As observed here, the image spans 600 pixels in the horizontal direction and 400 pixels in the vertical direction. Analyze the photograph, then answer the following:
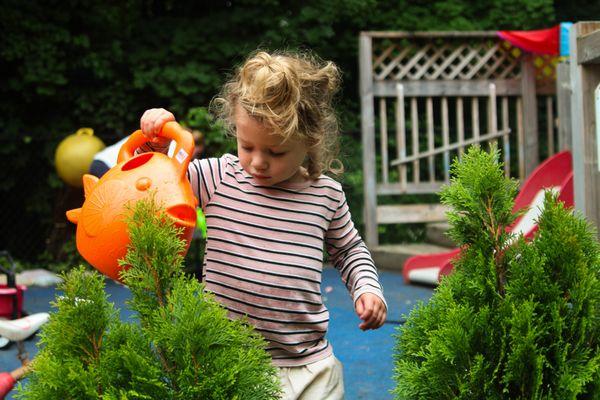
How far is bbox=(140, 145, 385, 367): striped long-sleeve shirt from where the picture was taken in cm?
220

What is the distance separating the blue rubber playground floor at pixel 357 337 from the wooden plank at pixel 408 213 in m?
1.03

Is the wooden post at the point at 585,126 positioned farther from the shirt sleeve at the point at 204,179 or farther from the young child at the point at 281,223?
the shirt sleeve at the point at 204,179

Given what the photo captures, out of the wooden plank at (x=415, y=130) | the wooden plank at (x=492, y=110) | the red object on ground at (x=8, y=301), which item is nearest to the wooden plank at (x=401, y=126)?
the wooden plank at (x=415, y=130)

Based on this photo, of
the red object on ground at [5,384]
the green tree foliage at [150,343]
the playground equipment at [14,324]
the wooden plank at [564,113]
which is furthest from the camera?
the wooden plank at [564,113]

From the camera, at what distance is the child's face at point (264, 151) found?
2080 mm

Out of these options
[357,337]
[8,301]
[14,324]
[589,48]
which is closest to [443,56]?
[357,337]

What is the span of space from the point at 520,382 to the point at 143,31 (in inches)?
360

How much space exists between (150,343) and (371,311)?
696 millimetres

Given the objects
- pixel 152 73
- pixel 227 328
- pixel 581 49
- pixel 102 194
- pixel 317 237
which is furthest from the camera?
pixel 152 73

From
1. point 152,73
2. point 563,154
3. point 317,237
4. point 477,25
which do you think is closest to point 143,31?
point 152,73

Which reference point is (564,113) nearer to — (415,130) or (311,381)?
(415,130)

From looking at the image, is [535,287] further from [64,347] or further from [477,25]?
[477,25]

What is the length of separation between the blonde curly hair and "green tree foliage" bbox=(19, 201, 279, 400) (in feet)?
1.82

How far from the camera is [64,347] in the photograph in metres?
1.58
